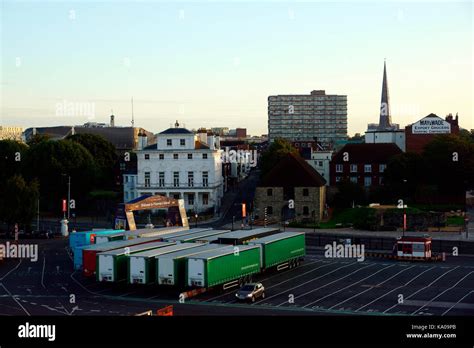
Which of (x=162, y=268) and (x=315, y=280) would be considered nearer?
(x=162, y=268)

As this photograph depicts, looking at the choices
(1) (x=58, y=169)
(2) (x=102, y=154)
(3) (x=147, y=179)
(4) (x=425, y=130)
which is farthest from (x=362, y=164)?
(1) (x=58, y=169)

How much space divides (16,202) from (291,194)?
25.7 m

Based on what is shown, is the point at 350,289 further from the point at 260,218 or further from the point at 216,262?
the point at 260,218

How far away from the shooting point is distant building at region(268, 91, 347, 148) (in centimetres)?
19075

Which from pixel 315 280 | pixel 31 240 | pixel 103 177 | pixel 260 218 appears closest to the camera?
pixel 315 280

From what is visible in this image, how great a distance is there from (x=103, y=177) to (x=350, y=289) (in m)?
51.3

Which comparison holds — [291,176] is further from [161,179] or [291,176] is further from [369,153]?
[369,153]

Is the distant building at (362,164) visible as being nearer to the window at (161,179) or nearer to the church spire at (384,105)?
the window at (161,179)

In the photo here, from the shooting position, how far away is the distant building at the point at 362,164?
3012 inches

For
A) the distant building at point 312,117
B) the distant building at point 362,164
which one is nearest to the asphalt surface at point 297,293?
the distant building at point 362,164

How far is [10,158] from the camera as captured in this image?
258 feet
